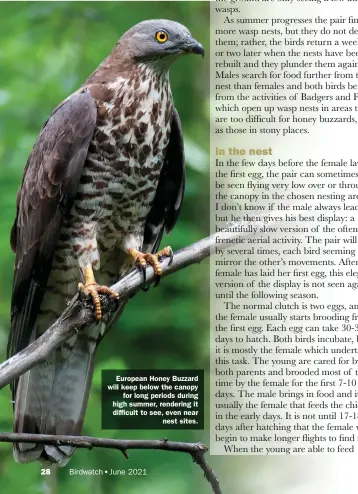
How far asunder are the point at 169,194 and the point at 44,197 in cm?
34

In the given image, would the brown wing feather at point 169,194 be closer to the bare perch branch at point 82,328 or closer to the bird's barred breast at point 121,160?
the bird's barred breast at point 121,160

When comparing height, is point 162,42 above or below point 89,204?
above

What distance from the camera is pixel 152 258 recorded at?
168 centimetres

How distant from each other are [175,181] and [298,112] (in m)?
0.35

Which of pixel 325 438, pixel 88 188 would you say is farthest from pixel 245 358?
pixel 88 188

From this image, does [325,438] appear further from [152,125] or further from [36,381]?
[152,125]

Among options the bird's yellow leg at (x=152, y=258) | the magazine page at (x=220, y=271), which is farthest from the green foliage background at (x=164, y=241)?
the bird's yellow leg at (x=152, y=258)

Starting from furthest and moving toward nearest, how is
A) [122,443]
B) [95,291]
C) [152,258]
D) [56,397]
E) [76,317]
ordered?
[56,397], [152,258], [95,291], [76,317], [122,443]

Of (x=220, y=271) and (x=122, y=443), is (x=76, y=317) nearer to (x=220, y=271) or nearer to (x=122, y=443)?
(x=122, y=443)

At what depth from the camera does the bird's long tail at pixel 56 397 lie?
174cm

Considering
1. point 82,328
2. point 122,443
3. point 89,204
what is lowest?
point 122,443

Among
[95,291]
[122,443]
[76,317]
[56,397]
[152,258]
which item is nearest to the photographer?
[122,443]

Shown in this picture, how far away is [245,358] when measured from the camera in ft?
5.68
